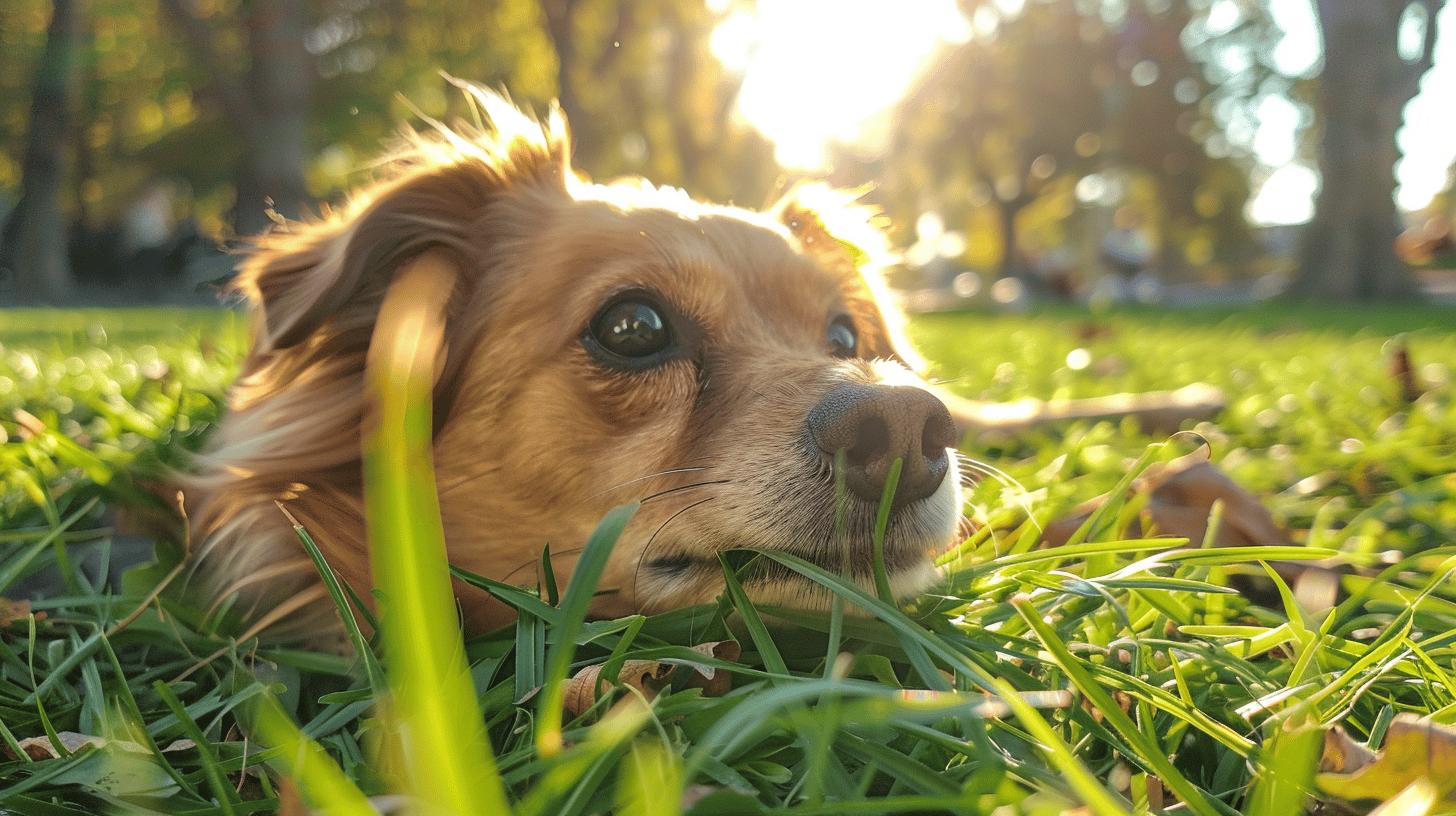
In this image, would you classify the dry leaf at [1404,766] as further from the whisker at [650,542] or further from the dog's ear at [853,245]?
the dog's ear at [853,245]

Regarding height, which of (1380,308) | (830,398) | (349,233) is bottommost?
(1380,308)

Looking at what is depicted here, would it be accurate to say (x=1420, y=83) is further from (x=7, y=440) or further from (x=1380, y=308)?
(x=7, y=440)

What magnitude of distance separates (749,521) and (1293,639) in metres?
0.90

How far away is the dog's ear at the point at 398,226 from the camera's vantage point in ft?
6.66

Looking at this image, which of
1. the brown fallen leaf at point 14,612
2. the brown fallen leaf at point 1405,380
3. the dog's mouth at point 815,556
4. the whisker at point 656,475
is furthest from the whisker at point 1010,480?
the brown fallen leaf at point 1405,380

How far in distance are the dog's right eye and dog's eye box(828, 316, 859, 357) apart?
63 cm

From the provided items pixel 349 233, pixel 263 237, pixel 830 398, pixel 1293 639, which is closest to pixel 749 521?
pixel 830 398

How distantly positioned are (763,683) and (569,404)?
0.87 m

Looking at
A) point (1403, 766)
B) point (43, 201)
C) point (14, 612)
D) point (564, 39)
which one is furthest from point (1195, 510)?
point (43, 201)

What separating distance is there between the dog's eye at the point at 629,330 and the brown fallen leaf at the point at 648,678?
0.77 metres

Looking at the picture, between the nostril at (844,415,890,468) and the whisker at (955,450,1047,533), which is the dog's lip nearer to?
the nostril at (844,415,890,468)

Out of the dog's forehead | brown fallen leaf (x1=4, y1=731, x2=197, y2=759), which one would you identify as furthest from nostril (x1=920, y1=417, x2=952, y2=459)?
brown fallen leaf (x1=4, y1=731, x2=197, y2=759)

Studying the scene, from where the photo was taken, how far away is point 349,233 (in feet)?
6.78

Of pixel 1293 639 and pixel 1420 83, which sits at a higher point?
pixel 1420 83
